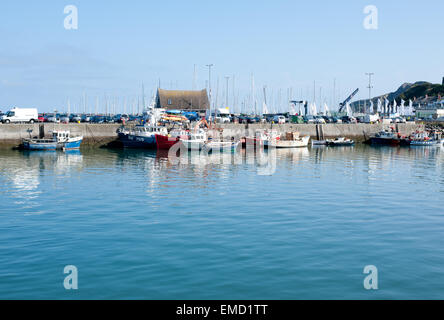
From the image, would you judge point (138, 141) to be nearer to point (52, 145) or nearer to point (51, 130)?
point (52, 145)

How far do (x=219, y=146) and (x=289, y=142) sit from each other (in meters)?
15.1

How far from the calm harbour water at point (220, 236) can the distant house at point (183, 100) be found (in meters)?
79.4

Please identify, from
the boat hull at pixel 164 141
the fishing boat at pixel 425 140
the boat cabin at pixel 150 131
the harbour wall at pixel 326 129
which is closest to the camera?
the boat hull at pixel 164 141

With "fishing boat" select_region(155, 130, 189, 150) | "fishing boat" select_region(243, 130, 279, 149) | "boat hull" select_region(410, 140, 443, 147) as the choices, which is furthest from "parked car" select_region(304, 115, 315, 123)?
"fishing boat" select_region(155, 130, 189, 150)

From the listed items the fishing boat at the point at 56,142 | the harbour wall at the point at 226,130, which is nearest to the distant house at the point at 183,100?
the harbour wall at the point at 226,130

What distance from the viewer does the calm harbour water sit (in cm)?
1216

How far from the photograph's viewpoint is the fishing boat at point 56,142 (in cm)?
5841

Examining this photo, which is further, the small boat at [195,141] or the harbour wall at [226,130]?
the harbour wall at [226,130]

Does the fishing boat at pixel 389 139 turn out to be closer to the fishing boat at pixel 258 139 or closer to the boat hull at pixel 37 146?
the fishing boat at pixel 258 139

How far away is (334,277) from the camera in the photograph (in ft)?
42.2

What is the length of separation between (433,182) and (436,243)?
17975 millimetres

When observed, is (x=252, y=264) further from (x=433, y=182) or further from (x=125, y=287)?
(x=433, y=182)
